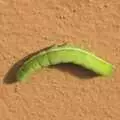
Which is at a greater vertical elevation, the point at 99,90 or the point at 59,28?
the point at 59,28

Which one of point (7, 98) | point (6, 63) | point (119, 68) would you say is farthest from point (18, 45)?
point (119, 68)

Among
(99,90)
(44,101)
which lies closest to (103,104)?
(99,90)

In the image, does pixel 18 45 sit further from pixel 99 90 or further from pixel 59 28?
pixel 99 90

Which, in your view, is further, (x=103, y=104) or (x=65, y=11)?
(x=103, y=104)
